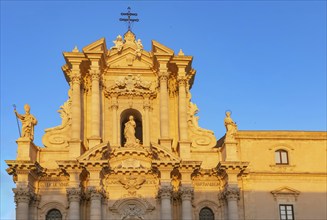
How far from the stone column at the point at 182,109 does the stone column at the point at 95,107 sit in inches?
175

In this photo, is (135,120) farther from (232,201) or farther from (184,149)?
(232,201)

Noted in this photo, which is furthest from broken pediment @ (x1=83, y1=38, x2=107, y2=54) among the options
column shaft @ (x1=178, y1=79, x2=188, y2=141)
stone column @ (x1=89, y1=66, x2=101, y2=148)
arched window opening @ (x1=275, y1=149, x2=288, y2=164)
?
arched window opening @ (x1=275, y1=149, x2=288, y2=164)

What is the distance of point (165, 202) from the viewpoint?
109 ft

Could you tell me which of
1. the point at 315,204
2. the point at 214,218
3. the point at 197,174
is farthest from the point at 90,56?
the point at 315,204

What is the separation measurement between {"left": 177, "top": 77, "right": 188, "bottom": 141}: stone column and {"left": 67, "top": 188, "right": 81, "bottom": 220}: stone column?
6328 millimetres

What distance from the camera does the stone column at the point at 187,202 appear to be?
3291 cm

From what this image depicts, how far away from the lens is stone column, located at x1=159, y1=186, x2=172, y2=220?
108ft

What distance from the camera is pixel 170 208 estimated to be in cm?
3312

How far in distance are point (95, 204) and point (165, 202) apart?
141 inches

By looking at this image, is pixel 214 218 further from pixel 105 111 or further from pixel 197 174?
pixel 105 111

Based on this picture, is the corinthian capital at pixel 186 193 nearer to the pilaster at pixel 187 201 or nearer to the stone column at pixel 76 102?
the pilaster at pixel 187 201

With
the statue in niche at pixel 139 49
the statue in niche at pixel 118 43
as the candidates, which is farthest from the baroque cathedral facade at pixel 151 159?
the statue in niche at pixel 118 43

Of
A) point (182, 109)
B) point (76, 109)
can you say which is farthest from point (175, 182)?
point (76, 109)

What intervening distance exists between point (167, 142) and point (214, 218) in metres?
4.74
